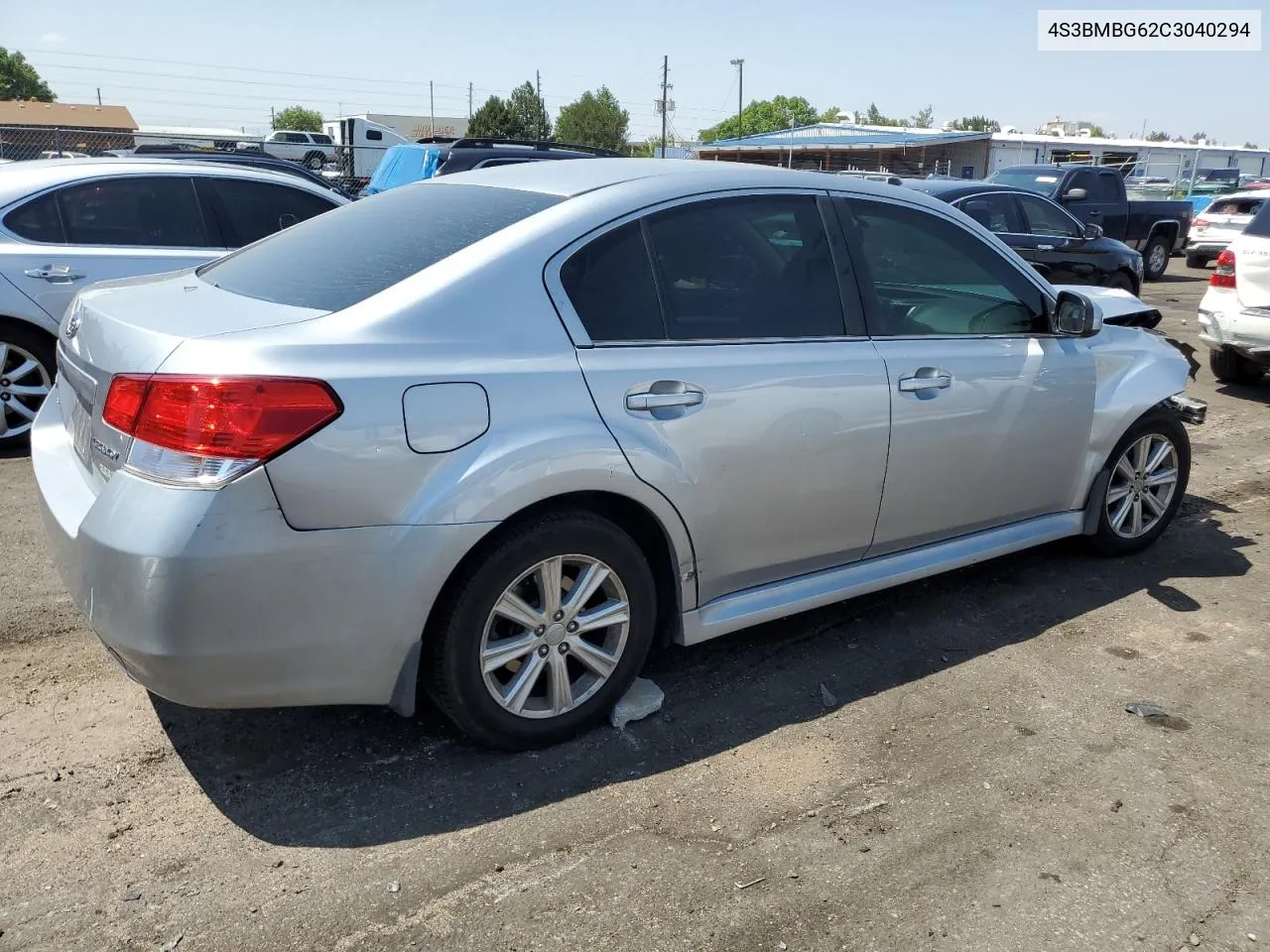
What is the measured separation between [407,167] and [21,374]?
8212 mm

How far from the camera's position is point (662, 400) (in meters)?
3.26

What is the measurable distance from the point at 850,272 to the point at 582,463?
140 cm

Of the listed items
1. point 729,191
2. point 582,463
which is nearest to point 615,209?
point 729,191

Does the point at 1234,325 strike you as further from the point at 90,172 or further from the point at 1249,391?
the point at 90,172

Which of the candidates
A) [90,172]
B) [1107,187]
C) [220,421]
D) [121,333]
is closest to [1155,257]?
[1107,187]

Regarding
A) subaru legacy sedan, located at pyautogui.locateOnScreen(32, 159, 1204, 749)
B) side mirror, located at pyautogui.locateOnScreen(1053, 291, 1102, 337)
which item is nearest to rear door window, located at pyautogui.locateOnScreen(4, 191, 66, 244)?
subaru legacy sedan, located at pyautogui.locateOnScreen(32, 159, 1204, 749)

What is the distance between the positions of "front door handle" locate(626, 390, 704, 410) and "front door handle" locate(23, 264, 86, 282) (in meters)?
4.58

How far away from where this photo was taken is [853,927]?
259cm

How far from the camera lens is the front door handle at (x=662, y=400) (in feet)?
10.5

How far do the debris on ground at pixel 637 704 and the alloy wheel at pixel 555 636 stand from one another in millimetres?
171

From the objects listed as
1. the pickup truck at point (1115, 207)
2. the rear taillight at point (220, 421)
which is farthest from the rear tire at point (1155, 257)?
the rear taillight at point (220, 421)

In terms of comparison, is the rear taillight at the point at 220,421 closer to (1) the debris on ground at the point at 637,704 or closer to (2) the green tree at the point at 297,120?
(1) the debris on ground at the point at 637,704

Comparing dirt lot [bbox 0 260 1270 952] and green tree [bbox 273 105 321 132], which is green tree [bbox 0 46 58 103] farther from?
dirt lot [bbox 0 260 1270 952]

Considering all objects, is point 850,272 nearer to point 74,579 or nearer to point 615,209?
point 615,209
